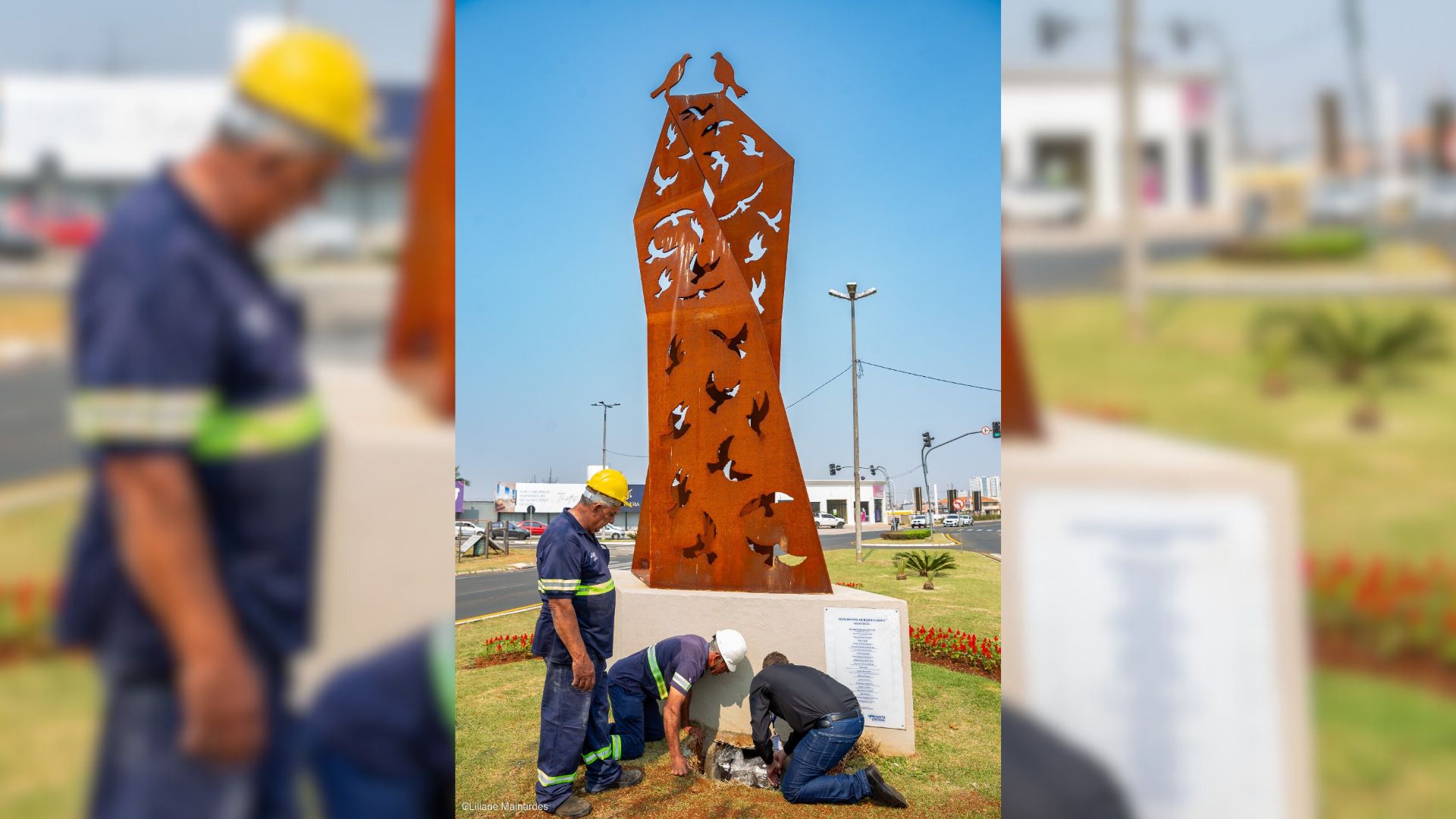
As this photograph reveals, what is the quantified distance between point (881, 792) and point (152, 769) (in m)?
3.77

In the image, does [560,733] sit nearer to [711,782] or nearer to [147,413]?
[711,782]

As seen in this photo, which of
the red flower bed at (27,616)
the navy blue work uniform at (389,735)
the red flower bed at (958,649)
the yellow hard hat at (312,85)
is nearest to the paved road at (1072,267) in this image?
the yellow hard hat at (312,85)

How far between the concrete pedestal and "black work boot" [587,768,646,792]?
662 mm

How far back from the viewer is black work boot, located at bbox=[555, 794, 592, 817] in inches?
179

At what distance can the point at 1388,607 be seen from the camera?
204 centimetres

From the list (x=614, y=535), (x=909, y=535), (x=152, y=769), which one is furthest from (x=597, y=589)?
(x=614, y=535)

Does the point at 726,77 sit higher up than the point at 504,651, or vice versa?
the point at 726,77

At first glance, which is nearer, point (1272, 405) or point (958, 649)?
point (1272, 405)

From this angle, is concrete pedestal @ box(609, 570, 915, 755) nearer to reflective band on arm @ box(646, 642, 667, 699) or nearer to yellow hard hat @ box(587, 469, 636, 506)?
reflective band on arm @ box(646, 642, 667, 699)

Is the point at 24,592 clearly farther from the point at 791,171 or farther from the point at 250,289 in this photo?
the point at 791,171

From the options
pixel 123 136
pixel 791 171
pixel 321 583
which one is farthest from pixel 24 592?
pixel 791 171

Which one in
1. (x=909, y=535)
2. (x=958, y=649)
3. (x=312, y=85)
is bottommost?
(x=909, y=535)

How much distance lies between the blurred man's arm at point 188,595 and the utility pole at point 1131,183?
2.25 meters

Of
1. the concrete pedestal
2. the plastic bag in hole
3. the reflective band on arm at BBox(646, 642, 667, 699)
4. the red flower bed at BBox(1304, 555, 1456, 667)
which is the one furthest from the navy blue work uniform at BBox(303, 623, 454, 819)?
the concrete pedestal
